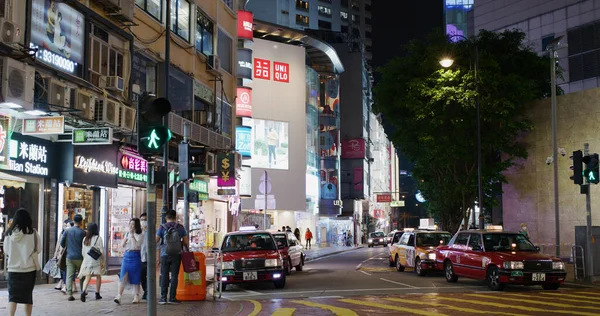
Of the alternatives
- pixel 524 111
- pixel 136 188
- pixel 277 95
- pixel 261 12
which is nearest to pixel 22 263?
pixel 136 188

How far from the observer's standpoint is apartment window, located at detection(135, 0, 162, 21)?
78.1ft

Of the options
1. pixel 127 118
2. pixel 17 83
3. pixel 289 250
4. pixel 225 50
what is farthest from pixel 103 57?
pixel 225 50

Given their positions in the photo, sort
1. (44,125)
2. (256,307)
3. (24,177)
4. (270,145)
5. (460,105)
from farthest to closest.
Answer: (270,145)
(460,105)
(24,177)
(44,125)
(256,307)

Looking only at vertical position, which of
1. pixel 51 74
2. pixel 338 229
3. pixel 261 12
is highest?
pixel 261 12

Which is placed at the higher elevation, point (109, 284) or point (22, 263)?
point (22, 263)

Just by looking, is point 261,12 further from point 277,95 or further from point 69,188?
point 69,188

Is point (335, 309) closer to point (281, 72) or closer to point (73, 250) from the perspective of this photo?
point (73, 250)

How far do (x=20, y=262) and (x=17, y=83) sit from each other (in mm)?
4762

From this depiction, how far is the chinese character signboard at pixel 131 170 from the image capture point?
2356cm

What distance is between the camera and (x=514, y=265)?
18141 millimetres

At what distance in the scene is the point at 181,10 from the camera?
27.2 metres

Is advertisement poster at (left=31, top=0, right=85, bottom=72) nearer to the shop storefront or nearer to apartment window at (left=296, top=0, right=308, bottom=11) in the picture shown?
the shop storefront

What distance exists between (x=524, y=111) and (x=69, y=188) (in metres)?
21.8

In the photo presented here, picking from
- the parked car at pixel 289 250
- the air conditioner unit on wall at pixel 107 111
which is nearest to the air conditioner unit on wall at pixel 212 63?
the parked car at pixel 289 250
